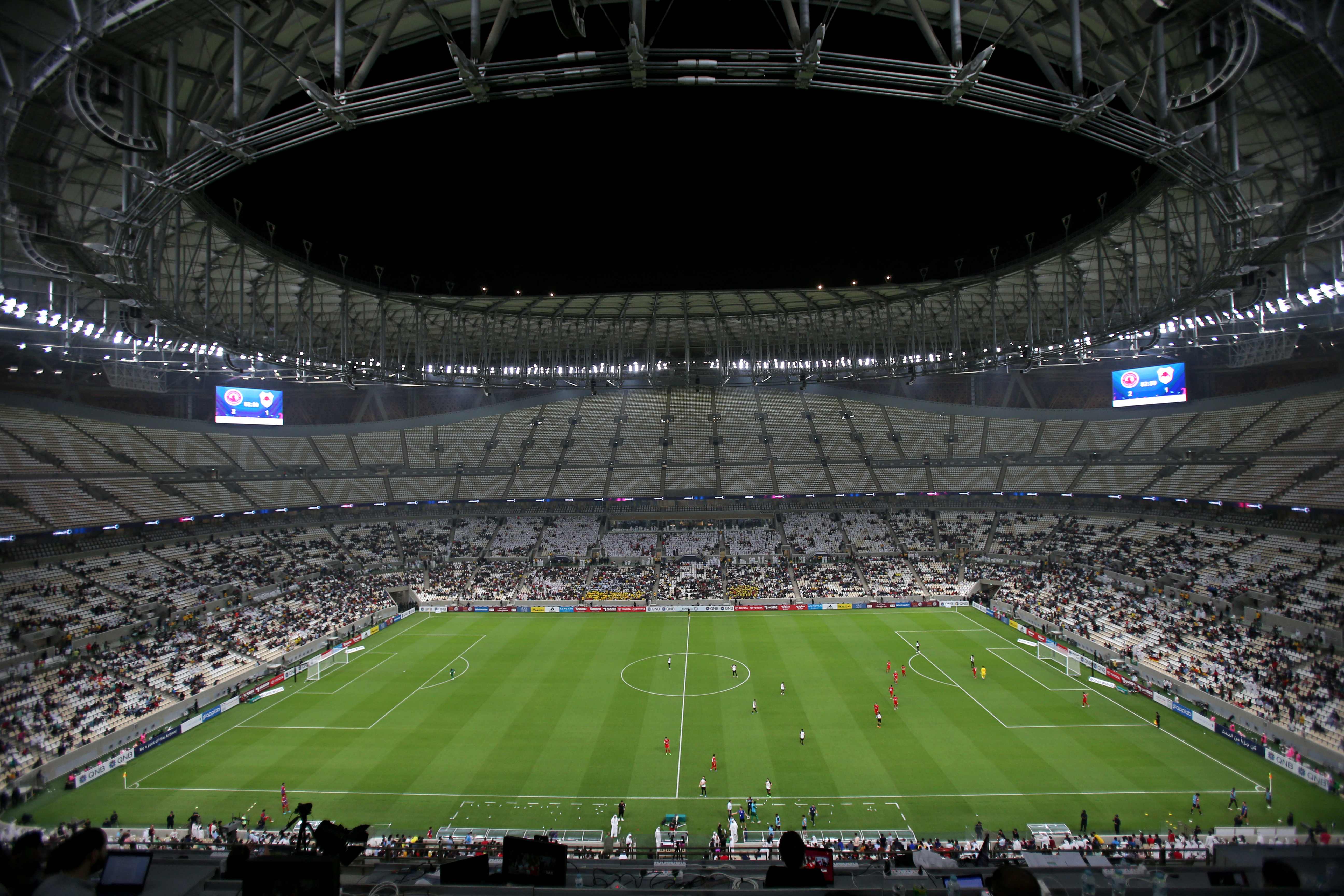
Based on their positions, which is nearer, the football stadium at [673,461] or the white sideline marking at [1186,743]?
the football stadium at [673,461]

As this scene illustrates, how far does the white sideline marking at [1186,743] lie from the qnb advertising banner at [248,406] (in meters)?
57.9

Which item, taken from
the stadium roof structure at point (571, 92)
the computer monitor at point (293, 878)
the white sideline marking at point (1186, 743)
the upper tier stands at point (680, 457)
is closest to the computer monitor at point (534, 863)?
the computer monitor at point (293, 878)

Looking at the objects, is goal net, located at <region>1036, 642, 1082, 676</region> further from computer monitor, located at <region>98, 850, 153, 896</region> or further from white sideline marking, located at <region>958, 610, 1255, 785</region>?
computer monitor, located at <region>98, 850, 153, 896</region>

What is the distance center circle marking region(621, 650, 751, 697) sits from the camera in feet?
101

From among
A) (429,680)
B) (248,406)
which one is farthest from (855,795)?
(248,406)

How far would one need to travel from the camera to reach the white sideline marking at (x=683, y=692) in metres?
22.8

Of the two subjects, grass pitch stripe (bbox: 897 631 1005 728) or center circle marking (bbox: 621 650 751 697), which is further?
center circle marking (bbox: 621 650 751 697)

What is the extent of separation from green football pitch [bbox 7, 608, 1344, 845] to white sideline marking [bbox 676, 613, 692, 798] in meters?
0.15

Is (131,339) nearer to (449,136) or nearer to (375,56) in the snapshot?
(449,136)

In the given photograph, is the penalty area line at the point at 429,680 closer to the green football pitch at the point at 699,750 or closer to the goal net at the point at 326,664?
the green football pitch at the point at 699,750

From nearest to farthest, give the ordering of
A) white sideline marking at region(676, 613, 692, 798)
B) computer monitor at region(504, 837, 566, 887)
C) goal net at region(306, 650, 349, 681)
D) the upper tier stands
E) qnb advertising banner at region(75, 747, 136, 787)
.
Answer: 1. computer monitor at region(504, 837, 566, 887)
2. qnb advertising banner at region(75, 747, 136, 787)
3. white sideline marking at region(676, 613, 692, 798)
4. goal net at region(306, 650, 349, 681)
5. the upper tier stands

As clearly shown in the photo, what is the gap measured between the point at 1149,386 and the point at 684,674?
42697mm

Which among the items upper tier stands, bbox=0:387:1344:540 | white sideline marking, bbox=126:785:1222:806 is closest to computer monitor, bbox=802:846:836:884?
white sideline marking, bbox=126:785:1222:806

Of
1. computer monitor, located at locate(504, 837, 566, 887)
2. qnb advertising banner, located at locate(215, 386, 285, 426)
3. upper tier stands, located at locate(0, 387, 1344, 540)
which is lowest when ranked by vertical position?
computer monitor, located at locate(504, 837, 566, 887)
